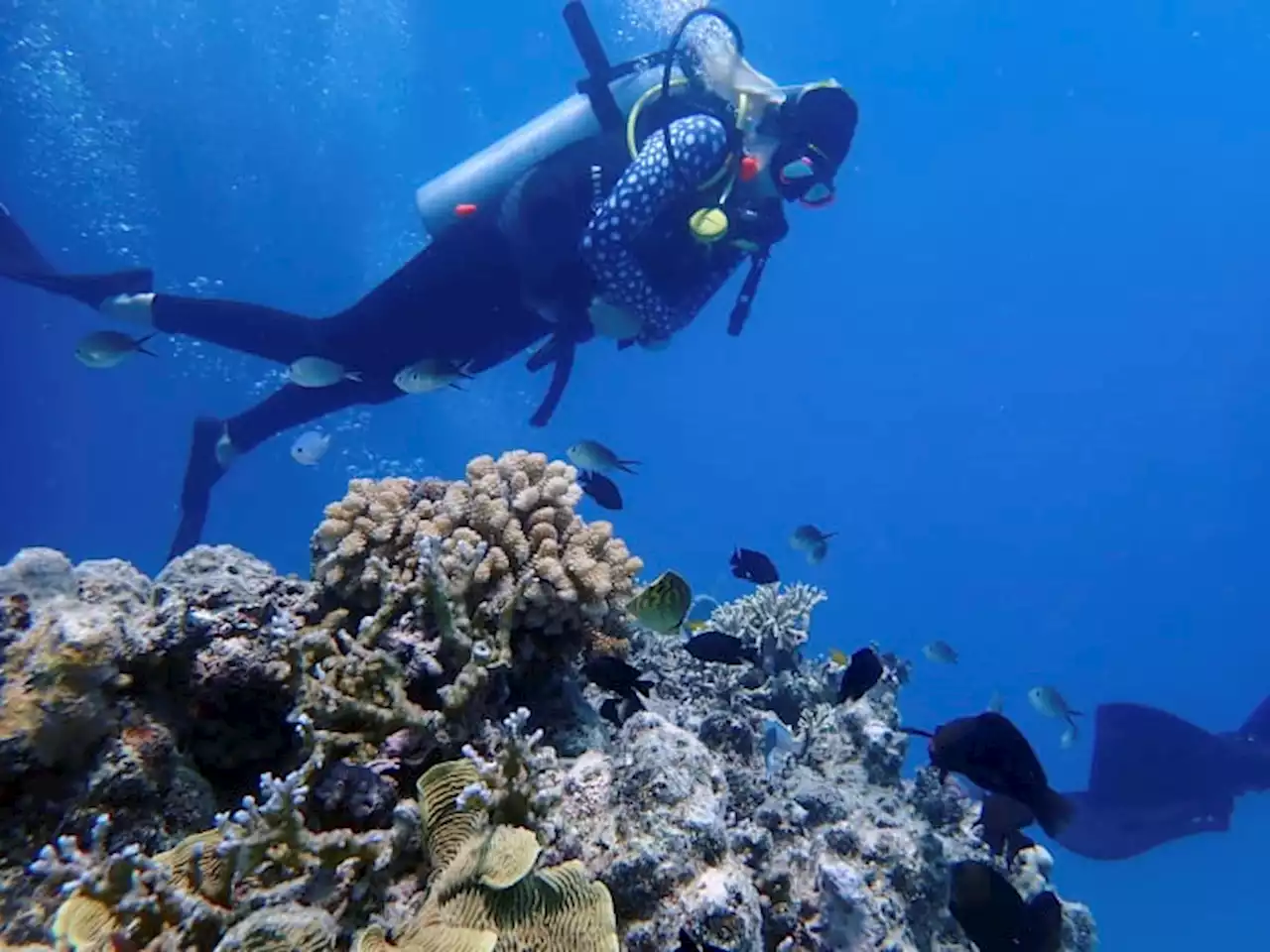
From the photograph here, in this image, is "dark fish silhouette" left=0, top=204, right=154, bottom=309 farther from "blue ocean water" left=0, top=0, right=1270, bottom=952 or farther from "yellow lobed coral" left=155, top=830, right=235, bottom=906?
"blue ocean water" left=0, top=0, right=1270, bottom=952

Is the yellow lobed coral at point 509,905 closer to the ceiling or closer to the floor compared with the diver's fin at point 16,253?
closer to the floor

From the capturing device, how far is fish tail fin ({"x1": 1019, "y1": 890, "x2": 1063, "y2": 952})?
120 inches

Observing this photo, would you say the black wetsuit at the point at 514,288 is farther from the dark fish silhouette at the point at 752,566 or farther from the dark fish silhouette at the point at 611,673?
the dark fish silhouette at the point at 611,673

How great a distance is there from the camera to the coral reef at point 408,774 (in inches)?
86.0

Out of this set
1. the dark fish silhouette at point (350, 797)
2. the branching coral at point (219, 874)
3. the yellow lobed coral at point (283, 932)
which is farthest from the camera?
the dark fish silhouette at point (350, 797)

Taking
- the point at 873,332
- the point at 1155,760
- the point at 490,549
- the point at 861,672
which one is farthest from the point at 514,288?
the point at 873,332

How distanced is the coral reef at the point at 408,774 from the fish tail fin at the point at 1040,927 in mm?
451

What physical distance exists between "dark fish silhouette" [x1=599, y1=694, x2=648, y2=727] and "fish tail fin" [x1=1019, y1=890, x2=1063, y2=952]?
66.9 inches

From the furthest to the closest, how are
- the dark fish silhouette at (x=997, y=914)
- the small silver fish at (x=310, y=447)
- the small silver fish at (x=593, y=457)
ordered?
the small silver fish at (x=310, y=447) < the small silver fish at (x=593, y=457) < the dark fish silhouette at (x=997, y=914)

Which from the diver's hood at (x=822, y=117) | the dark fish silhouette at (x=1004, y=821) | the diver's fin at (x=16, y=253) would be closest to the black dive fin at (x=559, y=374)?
the diver's hood at (x=822, y=117)

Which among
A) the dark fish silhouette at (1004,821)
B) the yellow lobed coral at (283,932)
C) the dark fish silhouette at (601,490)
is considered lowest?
the yellow lobed coral at (283,932)

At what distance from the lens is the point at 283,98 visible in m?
50.3

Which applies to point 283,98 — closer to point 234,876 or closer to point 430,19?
point 430,19

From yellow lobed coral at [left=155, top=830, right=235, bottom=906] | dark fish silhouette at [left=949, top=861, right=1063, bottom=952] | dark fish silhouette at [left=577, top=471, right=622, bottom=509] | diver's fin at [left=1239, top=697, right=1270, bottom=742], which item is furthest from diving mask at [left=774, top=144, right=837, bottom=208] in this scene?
diver's fin at [left=1239, top=697, right=1270, bottom=742]
